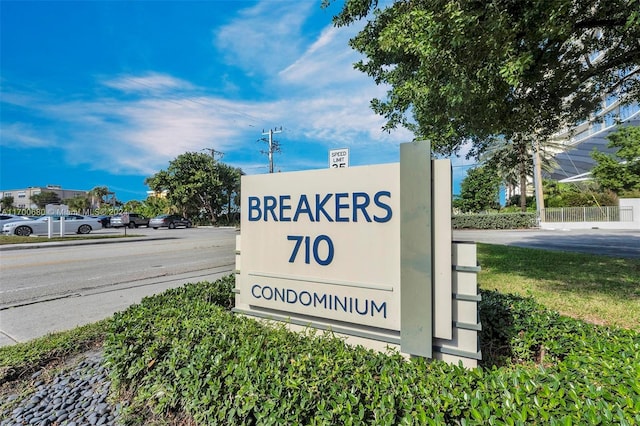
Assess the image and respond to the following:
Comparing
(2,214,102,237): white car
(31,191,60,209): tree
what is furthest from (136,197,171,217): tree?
(31,191,60,209): tree

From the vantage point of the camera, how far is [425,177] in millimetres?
2305

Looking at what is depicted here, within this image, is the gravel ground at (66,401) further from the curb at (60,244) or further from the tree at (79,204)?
the tree at (79,204)

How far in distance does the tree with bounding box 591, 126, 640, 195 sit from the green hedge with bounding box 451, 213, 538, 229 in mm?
7520

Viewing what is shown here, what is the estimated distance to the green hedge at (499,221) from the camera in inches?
1117

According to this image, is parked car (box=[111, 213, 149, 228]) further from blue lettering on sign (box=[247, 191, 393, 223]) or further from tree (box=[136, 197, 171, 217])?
blue lettering on sign (box=[247, 191, 393, 223])

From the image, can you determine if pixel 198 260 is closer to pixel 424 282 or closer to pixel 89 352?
pixel 89 352

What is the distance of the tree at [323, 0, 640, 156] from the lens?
151 inches

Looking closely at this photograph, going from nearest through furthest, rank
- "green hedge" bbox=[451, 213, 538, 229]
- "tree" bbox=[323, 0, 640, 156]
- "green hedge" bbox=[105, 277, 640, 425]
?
"green hedge" bbox=[105, 277, 640, 425], "tree" bbox=[323, 0, 640, 156], "green hedge" bbox=[451, 213, 538, 229]

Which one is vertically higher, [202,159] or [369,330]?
[202,159]

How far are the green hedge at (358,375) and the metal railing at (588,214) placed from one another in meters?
31.0

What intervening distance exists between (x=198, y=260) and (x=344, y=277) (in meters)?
8.95

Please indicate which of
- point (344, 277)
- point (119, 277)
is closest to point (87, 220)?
point (119, 277)

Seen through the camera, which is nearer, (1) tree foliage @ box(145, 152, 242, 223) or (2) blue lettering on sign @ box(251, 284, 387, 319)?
(2) blue lettering on sign @ box(251, 284, 387, 319)

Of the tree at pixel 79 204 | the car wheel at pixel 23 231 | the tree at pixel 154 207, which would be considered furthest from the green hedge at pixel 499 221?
the tree at pixel 79 204
